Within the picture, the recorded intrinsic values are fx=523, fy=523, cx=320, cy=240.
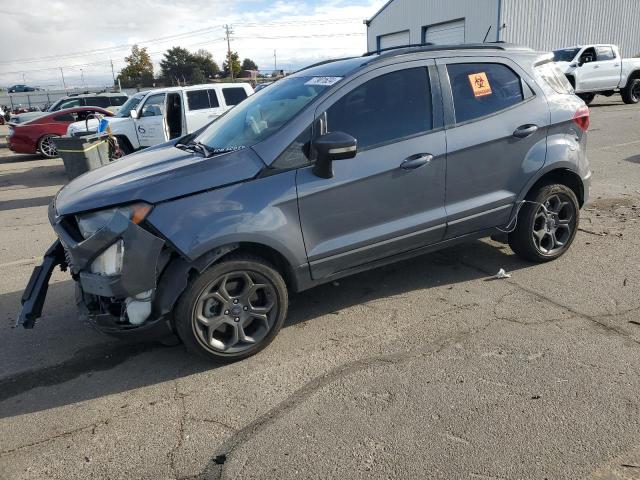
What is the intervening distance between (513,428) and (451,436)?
33cm

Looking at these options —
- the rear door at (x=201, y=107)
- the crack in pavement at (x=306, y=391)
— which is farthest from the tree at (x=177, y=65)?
the crack in pavement at (x=306, y=391)

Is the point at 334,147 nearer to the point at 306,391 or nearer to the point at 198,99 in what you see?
the point at 306,391

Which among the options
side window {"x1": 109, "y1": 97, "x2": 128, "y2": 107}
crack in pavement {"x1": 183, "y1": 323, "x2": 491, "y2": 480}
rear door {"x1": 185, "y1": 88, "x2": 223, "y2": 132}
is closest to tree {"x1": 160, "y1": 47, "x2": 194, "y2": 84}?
side window {"x1": 109, "y1": 97, "x2": 128, "y2": 107}

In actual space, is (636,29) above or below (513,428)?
above

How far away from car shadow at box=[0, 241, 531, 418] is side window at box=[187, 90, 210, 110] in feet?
24.7

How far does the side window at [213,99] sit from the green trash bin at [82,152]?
12.6ft

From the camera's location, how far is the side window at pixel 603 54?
18.8 m

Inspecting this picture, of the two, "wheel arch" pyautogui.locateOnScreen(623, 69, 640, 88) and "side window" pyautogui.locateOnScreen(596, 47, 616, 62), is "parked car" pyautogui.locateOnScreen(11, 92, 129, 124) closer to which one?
"side window" pyautogui.locateOnScreen(596, 47, 616, 62)

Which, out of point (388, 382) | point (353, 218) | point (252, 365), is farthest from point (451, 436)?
point (353, 218)

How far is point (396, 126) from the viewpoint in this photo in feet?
12.6

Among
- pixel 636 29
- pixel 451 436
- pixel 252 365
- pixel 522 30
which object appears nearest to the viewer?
pixel 451 436

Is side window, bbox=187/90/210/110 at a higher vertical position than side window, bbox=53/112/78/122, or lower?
higher

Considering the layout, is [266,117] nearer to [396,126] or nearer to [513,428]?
[396,126]

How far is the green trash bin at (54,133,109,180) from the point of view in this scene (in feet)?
26.5
